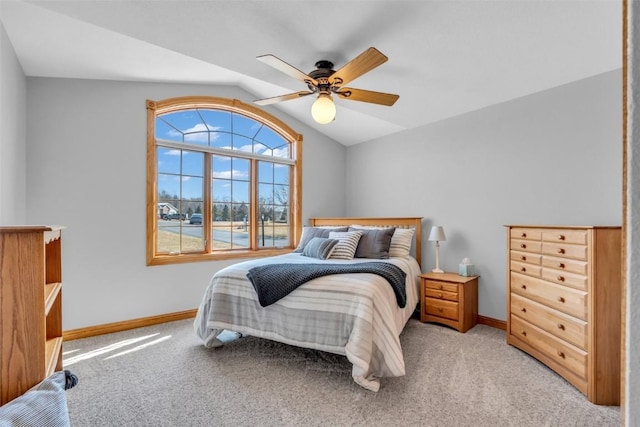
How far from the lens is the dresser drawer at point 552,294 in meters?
2.09

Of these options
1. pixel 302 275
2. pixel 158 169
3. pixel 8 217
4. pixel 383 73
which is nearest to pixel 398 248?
pixel 302 275

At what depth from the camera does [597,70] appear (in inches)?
99.1

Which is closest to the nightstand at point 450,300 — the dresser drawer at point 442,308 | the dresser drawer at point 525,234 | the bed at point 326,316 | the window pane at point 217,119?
the dresser drawer at point 442,308

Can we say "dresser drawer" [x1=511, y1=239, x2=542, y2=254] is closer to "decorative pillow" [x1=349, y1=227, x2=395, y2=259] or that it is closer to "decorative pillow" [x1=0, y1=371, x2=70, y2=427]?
"decorative pillow" [x1=349, y1=227, x2=395, y2=259]

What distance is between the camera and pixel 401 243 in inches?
147

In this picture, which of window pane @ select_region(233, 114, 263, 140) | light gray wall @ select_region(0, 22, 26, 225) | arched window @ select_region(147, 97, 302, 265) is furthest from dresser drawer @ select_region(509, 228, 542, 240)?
light gray wall @ select_region(0, 22, 26, 225)

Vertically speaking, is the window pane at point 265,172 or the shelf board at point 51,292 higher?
the window pane at point 265,172

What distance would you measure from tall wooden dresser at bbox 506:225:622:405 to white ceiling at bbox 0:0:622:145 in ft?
4.34

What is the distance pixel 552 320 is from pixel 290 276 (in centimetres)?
199

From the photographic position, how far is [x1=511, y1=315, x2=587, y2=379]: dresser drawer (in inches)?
81.1

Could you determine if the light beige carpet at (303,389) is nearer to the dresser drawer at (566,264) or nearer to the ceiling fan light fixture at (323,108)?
the dresser drawer at (566,264)

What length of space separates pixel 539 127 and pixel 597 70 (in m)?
0.58

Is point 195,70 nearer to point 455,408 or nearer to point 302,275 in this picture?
point 302,275

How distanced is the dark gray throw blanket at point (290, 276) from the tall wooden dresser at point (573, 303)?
1.05 metres
